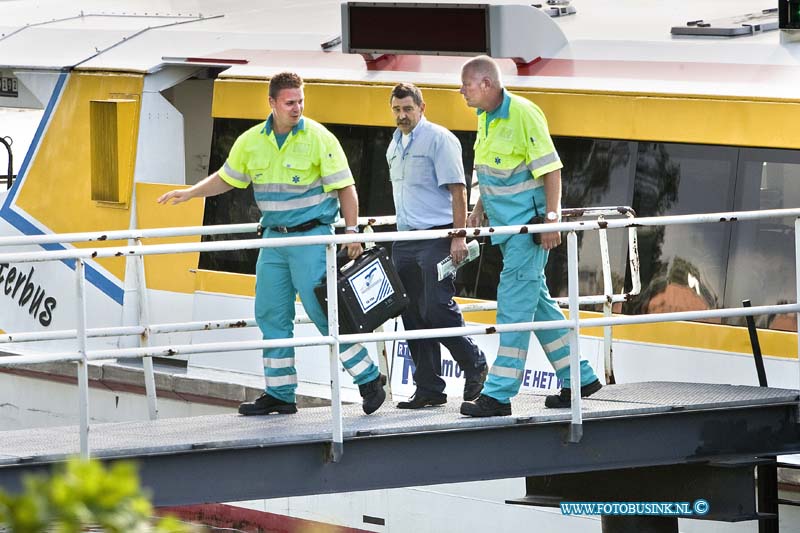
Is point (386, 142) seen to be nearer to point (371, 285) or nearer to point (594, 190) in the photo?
point (594, 190)

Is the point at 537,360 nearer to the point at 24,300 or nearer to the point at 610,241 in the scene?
the point at 610,241

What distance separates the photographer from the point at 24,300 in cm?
946

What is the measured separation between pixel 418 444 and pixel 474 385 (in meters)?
0.58

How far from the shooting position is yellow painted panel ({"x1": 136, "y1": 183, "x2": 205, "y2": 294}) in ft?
28.1

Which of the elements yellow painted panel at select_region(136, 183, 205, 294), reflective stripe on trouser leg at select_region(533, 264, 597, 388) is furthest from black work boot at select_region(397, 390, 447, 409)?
yellow painted panel at select_region(136, 183, 205, 294)

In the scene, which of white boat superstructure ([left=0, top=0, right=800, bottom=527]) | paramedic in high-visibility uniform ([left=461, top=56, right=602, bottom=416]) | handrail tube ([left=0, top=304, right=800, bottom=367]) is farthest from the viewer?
white boat superstructure ([left=0, top=0, right=800, bottom=527])

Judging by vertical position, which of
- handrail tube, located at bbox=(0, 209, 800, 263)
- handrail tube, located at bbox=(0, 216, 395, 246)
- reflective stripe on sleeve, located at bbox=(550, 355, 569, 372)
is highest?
handrail tube, located at bbox=(0, 216, 395, 246)

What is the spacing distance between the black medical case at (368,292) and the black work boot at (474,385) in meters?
0.47

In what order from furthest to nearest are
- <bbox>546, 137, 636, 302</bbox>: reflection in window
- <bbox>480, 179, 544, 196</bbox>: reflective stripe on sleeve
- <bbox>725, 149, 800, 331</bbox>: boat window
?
<bbox>546, 137, 636, 302</bbox>: reflection in window, <bbox>725, 149, 800, 331</bbox>: boat window, <bbox>480, 179, 544, 196</bbox>: reflective stripe on sleeve

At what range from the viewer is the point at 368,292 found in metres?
5.61

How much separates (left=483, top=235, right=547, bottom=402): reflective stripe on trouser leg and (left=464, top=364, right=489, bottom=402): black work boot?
1.02ft

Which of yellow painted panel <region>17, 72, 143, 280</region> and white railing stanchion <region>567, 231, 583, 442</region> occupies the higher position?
yellow painted panel <region>17, 72, 143, 280</region>

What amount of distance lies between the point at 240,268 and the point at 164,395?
3.16 ft

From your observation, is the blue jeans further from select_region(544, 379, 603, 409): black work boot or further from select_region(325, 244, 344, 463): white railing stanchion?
select_region(325, 244, 344, 463): white railing stanchion
